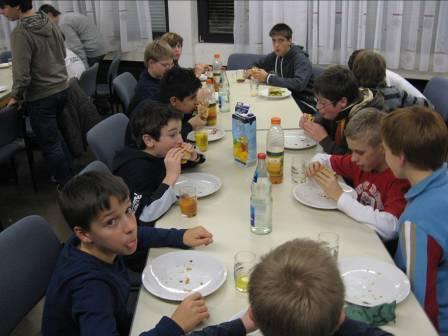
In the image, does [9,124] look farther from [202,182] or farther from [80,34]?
[80,34]

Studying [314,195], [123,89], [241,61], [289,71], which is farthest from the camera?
[241,61]

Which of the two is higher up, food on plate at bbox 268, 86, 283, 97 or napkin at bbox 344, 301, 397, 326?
food on plate at bbox 268, 86, 283, 97

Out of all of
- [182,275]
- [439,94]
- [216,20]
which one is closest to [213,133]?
[182,275]

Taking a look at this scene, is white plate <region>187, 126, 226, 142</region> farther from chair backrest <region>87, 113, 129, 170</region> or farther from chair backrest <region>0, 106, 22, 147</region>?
chair backrest <region>0, 106, 22, 147</region>

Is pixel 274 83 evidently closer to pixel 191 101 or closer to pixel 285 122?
pixel 285 122

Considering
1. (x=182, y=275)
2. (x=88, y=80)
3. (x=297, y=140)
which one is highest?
(x=88, y=80)

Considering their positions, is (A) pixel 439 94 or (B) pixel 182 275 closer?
(B) pixel 182 275

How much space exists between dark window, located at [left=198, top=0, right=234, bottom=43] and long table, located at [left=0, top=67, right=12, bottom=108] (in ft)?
6.83

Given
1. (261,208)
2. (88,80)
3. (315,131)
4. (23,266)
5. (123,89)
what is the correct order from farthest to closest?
1. (88,80)
2. (123,89)
3. (315,131)
4. (261,208)
5. (23,266)

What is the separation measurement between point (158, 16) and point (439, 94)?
3.23 m

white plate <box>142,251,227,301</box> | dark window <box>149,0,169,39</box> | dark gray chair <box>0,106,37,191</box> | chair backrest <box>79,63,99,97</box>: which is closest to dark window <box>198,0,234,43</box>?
dark window <box>149,0,169,39</box>

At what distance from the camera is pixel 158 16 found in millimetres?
5484

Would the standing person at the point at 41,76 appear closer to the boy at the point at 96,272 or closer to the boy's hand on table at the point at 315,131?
the boy's hand on table at the point at 315,131

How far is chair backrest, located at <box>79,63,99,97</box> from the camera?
426cm
